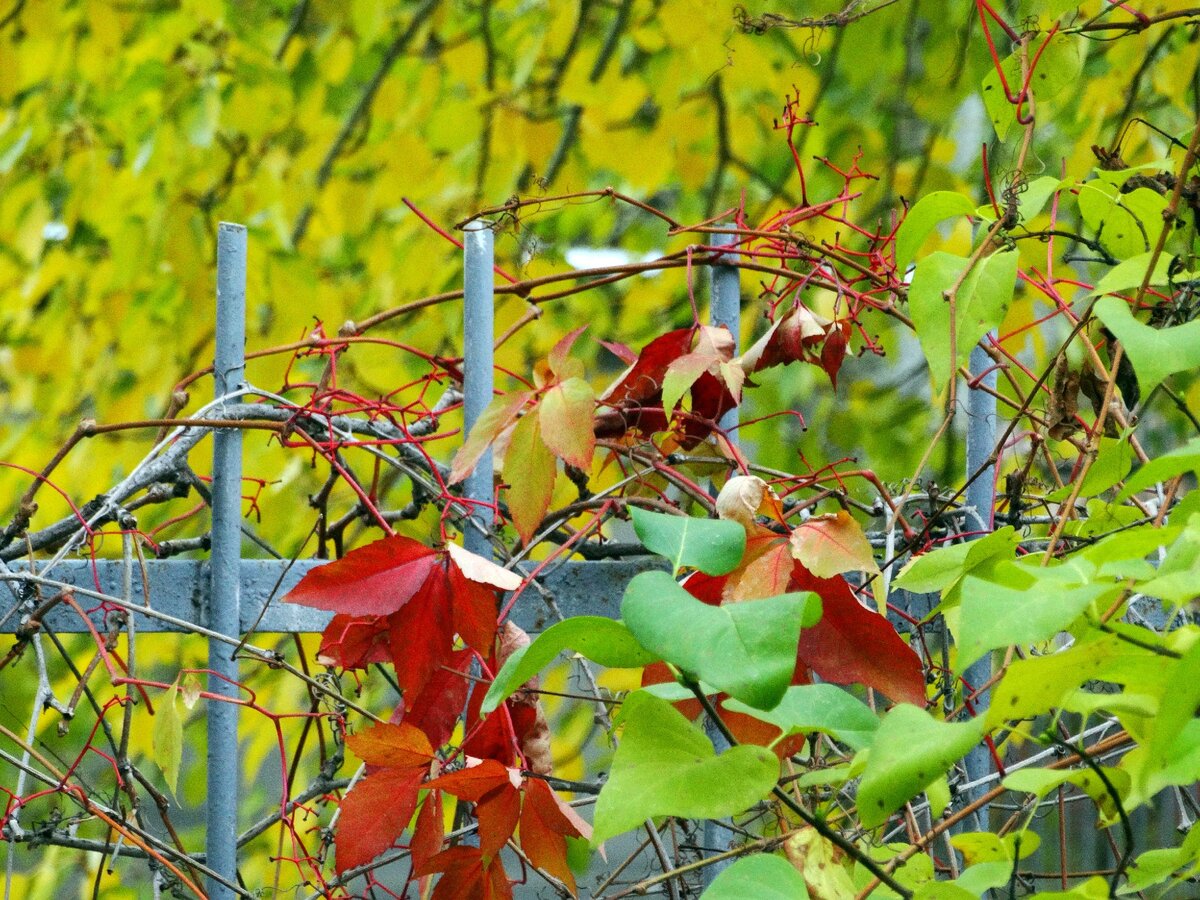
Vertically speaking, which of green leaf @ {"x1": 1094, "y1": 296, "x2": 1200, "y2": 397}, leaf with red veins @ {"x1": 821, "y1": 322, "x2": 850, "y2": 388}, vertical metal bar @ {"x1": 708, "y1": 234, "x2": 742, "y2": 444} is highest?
vertical metal bar @ {"x1": 708, "y1": 234, "x2": 742, "y2": 444}

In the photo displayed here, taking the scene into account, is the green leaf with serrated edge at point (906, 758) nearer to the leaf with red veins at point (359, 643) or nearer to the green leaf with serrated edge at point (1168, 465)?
the green leaf with serrated edge at point (1168, 465)

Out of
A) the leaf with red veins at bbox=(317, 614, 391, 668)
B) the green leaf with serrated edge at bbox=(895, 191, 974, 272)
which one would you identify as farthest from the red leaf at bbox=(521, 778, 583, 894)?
the green leaf with serrated edge at bbox=(895, 191, 974, 272)

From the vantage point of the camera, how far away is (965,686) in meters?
0.73

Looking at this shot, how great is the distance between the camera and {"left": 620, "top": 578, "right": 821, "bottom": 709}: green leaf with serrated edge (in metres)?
0.32

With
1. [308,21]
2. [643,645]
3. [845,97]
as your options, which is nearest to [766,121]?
[845,97]

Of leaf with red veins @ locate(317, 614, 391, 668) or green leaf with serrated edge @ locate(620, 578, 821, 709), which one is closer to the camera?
green leaf with serrated edge @ locate(620, 578, 821, 709)

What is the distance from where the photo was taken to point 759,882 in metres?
0.35

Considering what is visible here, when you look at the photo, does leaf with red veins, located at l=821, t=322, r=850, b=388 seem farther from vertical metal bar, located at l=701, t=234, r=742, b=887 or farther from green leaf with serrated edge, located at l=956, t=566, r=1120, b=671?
green leaf with serrated edge, located at l=956, t=566, r=1120, b=671

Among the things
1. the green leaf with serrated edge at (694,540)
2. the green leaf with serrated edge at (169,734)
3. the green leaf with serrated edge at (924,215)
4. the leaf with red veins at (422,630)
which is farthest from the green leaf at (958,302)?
the green leaf with serrated edge at (169,734)

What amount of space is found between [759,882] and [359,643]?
0.29 meters

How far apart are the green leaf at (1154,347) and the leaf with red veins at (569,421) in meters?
0.24

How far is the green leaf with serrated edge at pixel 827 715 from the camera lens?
0.38 metres

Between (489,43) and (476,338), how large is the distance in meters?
1.58

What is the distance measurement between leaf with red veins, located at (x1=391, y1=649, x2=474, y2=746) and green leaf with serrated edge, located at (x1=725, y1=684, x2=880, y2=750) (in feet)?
0.69
